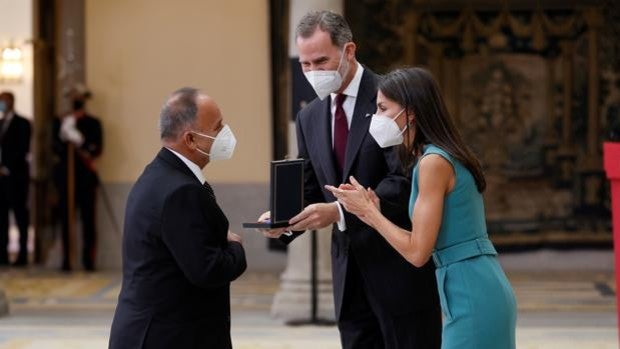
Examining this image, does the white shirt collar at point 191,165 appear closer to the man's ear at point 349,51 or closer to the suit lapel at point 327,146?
the suit lapel at point 327,146

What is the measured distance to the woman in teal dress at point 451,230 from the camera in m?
4.30

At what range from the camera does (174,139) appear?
15.0 ft

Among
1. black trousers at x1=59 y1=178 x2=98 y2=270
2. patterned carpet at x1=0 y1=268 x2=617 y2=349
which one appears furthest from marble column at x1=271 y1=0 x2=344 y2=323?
black trousers at x1=59 y1=178 x2=98 y2=270

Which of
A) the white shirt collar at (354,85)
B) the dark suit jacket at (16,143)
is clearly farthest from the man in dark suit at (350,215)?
the dark suit jacket at (16,143)

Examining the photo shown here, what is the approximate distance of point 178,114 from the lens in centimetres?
457

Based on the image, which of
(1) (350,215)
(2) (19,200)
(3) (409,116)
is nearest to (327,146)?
(1) (350,215)

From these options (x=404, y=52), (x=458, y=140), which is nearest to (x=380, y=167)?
(x=458, y=140)

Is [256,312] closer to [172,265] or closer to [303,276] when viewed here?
[303,276]

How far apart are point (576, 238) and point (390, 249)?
26.6 feet

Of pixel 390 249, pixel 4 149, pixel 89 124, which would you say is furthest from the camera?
pixel 4 149

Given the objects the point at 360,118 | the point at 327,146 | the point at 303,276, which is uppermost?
the point at 360,118

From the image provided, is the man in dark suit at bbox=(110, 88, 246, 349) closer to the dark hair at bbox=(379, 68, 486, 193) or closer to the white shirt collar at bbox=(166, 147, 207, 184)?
the white shirt collar at bbox=(166, 147, 207, 184)

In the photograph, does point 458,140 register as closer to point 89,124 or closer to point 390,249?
point 390,249

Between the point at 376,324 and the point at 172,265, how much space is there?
0.96m
